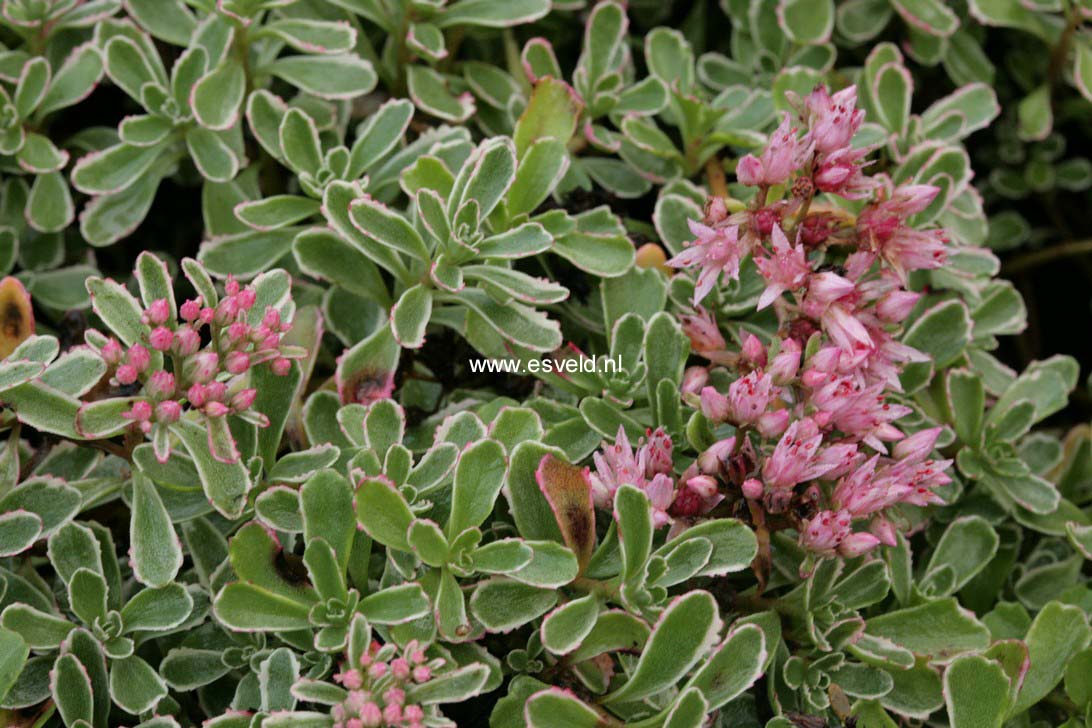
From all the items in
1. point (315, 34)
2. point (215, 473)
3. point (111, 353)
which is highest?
point (315, 34)

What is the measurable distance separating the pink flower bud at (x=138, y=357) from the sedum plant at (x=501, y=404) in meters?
0.02

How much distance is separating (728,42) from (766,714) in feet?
4.40

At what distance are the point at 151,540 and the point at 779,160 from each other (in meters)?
0.83

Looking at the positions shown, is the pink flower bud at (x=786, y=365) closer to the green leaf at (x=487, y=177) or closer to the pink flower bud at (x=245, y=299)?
the green leaf at (x=487, y=177)

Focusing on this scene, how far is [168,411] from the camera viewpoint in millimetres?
1105

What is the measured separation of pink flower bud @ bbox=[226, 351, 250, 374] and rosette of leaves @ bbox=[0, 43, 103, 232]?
23.6 inches

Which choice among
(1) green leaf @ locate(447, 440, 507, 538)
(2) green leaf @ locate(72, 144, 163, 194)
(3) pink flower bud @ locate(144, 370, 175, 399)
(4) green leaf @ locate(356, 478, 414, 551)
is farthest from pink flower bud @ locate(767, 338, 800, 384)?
(2) green leaf @ locate(72, 144, 163, 194)

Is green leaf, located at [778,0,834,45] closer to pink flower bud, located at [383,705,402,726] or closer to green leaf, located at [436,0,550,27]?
green leaf, located at [436,0,550,27]

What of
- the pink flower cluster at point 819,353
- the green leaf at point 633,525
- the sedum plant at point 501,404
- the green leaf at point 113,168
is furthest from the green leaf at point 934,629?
the green leaf at point 113,168

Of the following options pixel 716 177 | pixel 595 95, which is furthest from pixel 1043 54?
pixel 595 95

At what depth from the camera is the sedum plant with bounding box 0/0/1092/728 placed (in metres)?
1.14

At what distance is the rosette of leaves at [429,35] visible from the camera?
1612 mm

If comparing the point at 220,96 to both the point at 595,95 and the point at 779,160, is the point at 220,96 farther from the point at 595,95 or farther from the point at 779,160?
the point at 779,160

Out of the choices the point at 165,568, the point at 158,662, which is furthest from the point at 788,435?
the point at 158,662
